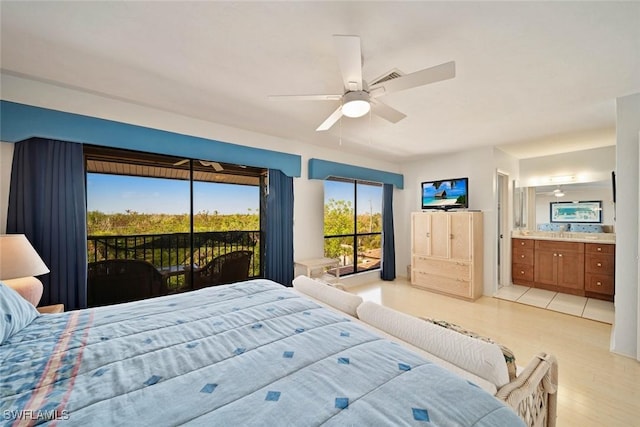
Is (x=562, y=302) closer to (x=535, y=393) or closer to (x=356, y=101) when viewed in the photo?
(x=535, y=393)

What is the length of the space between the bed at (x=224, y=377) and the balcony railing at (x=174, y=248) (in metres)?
1.35

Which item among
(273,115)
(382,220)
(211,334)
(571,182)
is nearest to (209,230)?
(273,115)

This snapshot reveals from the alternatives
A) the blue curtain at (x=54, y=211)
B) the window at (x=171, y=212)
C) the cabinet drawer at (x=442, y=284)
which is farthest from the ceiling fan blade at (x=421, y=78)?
the cabinet drawer at (x=442, y=284)

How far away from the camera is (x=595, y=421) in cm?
163

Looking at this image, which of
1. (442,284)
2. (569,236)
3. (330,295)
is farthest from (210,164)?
(569,236)

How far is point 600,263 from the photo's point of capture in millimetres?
3727

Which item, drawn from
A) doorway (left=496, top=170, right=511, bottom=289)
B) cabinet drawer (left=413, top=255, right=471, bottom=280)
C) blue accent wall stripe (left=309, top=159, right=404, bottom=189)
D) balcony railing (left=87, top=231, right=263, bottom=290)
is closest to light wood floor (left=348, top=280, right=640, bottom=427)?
cabinet drawer (left=413, top=255, right=471, bottom=280)

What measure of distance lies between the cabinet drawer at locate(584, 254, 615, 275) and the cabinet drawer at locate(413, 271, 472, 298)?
1.81m

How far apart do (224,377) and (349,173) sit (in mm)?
3763

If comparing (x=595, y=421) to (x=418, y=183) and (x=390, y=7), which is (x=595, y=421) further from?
(x=418, y=183)

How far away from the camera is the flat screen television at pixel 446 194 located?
425 cm

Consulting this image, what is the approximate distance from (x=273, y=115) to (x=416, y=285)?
12.4ft

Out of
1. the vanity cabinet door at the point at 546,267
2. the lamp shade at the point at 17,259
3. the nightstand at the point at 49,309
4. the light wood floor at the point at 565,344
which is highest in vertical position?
the lamp shade at the point at 17,259

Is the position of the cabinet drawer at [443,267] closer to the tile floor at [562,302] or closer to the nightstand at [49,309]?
the tile floor at [562,302]
